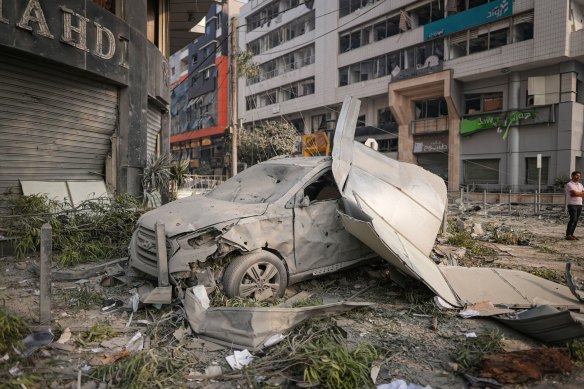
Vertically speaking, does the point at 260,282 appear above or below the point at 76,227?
below

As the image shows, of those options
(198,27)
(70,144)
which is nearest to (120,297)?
(70,144)

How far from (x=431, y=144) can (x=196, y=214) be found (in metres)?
26.7

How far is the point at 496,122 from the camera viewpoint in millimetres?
24766

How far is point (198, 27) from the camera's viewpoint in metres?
16.8

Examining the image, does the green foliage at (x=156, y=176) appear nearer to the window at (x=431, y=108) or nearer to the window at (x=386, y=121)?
the window at (x=431, y=108)

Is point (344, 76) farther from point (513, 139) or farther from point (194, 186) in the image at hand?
point (194, 186)

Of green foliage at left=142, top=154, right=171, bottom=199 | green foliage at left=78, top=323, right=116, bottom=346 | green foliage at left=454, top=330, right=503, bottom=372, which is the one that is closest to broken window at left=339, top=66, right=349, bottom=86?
green foliage at left=142, top=154, right=171, bottom=199

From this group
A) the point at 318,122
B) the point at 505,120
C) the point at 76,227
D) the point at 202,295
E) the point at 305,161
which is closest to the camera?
the point at 202,295

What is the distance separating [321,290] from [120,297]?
8.09 feet

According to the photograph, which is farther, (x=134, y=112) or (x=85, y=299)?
(x=134, y=112)

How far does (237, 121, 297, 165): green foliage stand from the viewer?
31875mm

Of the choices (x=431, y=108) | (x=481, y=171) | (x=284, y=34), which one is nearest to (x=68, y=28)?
(x=481, y=171)

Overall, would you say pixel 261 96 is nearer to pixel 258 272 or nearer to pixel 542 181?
pixel 542 181

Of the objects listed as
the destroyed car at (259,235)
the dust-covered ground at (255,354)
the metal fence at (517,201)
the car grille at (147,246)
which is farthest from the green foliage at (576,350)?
the metal fence at (517,201)
